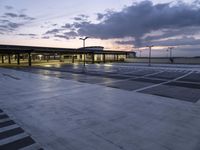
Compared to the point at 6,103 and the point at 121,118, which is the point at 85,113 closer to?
the point at 121,118

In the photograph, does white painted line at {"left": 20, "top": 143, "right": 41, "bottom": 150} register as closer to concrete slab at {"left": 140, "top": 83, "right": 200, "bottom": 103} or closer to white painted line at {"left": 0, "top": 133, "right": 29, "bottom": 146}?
white painted line at {"left": 0, "top": 133, "right": 29, "bottom": 146}

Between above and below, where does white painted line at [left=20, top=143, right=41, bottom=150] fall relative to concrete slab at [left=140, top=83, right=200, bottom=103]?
below

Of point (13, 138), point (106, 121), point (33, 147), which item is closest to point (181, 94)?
point (106, 121)

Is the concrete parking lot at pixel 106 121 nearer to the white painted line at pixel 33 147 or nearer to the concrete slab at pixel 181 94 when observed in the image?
the white painted line at pixel 33 147

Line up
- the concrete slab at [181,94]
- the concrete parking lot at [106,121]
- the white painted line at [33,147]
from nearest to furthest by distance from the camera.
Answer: the white painted line at [33,147] → the concrete parking lot at [106,121] → the concrete slab at [181,94]

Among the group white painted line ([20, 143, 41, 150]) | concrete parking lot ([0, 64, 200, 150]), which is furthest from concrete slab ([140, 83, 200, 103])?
white painted line ([20, 143, 41, 150])

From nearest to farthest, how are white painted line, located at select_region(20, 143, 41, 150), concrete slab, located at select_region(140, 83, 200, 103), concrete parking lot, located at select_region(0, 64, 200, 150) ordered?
1. white painted line, located at select_region(20, 143, 41, 150)
2. concrete parking lot, located at select_region(0, 64, 200, 150)
3. concrete slab, located at select_region(140, 83, 200, 103)

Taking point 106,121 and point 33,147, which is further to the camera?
point 106,121

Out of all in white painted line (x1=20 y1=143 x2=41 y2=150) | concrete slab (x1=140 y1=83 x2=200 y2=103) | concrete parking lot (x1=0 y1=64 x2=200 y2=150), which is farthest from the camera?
concrete slab (x1=140 y1=83 x2=200 y2=103)

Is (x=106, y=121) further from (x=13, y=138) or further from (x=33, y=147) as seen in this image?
(x=13, y=138)

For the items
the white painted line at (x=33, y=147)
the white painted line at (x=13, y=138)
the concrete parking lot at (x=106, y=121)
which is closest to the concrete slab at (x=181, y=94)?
the concrete parking lot at (x=106, y=121)

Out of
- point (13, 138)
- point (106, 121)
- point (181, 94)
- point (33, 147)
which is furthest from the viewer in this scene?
point (181, 94)

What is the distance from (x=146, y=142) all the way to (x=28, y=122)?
5.04m

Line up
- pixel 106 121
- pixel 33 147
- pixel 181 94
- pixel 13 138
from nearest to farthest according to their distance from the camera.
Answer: pixel 33 147 → pixel 13 138 → pixel 106 121 → pixel 181 94
